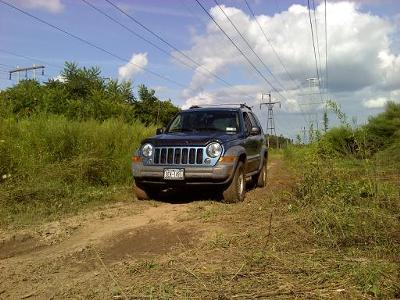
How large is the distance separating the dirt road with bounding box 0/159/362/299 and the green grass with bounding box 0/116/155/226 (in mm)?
1301

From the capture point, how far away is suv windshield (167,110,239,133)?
1030cm

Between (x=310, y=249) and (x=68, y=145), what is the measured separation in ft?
27.2

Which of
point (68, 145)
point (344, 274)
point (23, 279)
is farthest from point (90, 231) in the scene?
point (68, 145)

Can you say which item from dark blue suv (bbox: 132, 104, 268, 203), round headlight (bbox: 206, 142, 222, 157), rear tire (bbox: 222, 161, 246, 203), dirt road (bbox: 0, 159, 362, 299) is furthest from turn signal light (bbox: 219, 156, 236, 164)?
dirt road (bbox: 0, 159, 362, 299)

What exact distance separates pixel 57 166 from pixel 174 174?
316 cm

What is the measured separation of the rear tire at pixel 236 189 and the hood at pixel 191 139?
62cm

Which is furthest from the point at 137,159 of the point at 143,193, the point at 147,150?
the point at 143,193

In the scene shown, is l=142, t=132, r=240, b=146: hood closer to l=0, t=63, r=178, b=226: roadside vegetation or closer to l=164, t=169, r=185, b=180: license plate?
l=164, t=169, r=185, b=180: license plate

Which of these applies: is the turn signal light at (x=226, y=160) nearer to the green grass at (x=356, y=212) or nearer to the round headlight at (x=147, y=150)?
the green grass at (x=356, y=212)

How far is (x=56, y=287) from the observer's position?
15.3 ft

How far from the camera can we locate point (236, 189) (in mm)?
9258

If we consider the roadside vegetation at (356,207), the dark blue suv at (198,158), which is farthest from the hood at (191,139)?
the roadside vegetation at (356,207)

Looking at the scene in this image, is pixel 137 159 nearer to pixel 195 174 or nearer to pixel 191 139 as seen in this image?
pixel 191 139

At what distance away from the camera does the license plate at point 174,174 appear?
9.07 metres
